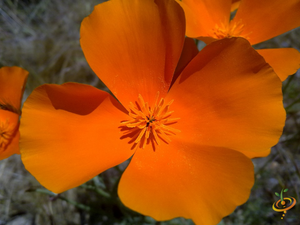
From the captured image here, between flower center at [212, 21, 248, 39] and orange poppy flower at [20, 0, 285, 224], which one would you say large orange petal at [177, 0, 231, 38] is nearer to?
flower center at [212, 21, 248, 39]

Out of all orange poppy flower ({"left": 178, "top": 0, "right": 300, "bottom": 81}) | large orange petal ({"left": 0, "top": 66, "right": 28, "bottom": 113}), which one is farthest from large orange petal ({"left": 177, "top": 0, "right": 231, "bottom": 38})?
large orange petal ({"left": 0, "top": 66, "right": 28, "bottom": 113})

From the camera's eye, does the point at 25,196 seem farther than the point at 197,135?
Yes

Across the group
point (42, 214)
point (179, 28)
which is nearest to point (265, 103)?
point (179, 28)

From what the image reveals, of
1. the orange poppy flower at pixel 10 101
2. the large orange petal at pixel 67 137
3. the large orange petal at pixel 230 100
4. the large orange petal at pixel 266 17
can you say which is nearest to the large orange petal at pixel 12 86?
the orange poppy flower at pixel 10 101

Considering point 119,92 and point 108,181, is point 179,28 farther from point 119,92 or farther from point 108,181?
point 108,181

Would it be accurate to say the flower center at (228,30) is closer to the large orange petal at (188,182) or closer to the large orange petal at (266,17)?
the large orange petal at (266,17)

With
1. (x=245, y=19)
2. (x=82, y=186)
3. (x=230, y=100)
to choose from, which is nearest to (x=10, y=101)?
(x=82, y=186)

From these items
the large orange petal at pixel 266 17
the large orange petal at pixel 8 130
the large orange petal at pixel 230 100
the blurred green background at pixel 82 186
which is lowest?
the blurred green background at pixel 82 186

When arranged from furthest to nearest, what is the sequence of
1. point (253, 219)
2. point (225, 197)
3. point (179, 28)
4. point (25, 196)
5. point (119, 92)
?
1. point (25, 196)
2. point (253, 219)
3. point (119, 92)
4. point (179, 28)
5. point (225, 197)
